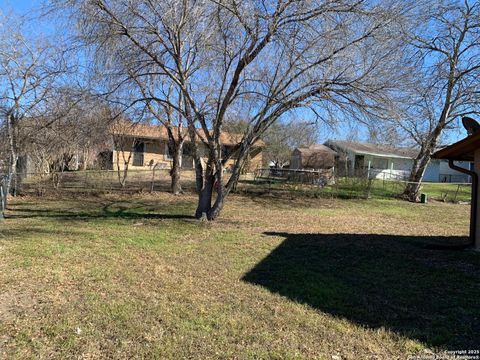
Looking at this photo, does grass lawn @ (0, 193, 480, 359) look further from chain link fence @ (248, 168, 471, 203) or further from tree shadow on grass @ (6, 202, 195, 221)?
chain link fence @ (248, 168, 471, 203)

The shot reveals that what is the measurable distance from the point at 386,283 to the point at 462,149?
3954 millimetres

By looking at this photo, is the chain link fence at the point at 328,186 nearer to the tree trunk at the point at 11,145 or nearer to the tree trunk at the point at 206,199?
the tree trunk at the point at 206,199

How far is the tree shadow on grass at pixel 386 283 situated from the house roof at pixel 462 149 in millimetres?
2056

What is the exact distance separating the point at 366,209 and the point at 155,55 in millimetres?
10504

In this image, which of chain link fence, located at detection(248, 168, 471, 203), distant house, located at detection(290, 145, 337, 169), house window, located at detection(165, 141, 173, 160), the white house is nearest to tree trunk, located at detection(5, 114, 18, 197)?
chain link fence, located at detection(248, 168, 471, 203)

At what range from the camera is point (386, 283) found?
560 cm

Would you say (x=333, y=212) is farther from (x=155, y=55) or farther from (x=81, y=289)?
(x=81, y=289)

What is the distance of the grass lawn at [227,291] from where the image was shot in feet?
11.7

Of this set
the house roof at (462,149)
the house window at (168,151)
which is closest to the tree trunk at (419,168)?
the house roof at (462,149)

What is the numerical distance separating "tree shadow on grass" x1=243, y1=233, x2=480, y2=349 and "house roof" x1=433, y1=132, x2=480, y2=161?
6.75 feet

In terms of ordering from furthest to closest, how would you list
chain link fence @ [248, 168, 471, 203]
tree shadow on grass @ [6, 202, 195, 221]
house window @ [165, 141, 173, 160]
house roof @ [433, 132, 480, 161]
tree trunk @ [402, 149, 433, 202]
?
house window @ [165, 141, 173, 160], tree trunk @ [402, 149, 433, 202], chain link fence @ [248, 168, 471, 203], tree shadow on grass @ [6, 202, 195, 221], house roof @ [433, 132, 480, 161]

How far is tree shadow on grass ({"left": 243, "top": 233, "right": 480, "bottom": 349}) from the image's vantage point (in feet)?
13.5

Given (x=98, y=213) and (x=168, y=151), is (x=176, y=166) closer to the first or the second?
(x=98, y=213)

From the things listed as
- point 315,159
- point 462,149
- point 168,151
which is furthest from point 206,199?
point 315,159
